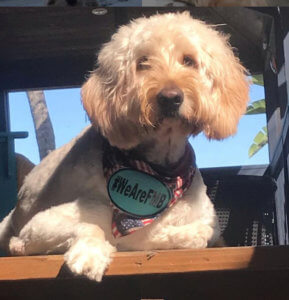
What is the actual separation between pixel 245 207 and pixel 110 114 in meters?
0.80

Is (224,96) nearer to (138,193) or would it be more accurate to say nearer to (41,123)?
(138,193)

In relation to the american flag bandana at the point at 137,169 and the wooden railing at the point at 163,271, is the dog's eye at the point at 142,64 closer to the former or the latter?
the american flag bandana at the point at 137,169

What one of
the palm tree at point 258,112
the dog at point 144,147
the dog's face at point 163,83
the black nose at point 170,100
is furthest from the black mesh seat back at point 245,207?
the black nose at point 170,100

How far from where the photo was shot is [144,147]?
1979 mm

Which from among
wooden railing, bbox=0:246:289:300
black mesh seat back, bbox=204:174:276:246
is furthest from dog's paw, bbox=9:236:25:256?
black mesh seat back, bbox=204:174:276:246

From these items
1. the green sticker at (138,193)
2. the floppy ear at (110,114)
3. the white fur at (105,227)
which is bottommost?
the white fur at (105,227)

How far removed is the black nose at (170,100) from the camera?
1.76m

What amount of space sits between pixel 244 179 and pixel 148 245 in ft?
2.18

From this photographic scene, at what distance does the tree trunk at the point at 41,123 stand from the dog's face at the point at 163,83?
9.7 inches

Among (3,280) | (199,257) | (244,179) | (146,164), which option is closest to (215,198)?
(244,179)

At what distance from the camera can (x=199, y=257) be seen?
5.73ft

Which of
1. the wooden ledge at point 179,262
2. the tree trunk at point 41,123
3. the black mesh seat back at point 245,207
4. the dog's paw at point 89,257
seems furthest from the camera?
the black mesh seat back at point 245,207

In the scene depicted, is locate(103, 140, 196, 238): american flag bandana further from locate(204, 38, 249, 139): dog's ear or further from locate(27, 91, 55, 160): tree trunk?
locate(27, 91, 55, 160): tree trunk

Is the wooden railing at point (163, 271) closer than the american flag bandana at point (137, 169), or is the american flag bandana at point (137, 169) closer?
A: the wooden railing at point (163, 271)
